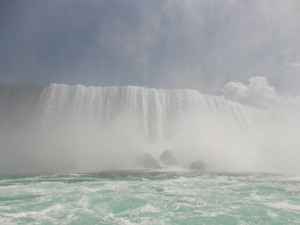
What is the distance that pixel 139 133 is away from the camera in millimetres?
31234

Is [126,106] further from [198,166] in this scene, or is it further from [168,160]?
[198,166]

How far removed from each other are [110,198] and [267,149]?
26.7 m

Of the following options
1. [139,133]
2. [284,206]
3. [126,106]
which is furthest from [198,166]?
[284,206]

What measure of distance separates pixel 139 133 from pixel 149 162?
7.10 m

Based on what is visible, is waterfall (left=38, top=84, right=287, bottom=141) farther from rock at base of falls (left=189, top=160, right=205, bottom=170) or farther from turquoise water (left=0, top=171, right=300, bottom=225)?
turquoise water (left=0, top=171, right=300, bottom=225)

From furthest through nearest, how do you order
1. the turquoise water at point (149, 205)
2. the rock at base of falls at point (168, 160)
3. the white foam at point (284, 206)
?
the rock at base of falls at point (168, 160), the white foam at point (284, 206), the turquoise water at point (149, 205)

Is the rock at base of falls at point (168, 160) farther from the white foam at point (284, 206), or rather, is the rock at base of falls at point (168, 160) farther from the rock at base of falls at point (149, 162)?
the white foam at point (284, 206)

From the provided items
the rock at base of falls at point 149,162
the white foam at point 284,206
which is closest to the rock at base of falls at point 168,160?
the rock at base of falls at point 149,162

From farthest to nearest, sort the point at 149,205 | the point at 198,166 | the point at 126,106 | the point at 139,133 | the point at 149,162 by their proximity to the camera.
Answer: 1. the point at 126,106
2. the point at 139,133
3. the point at 149,162
4. the point at 198,166
5. the point at 149,205

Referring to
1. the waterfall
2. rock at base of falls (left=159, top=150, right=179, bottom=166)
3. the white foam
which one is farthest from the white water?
the white foam

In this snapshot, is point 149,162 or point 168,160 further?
point 168,160

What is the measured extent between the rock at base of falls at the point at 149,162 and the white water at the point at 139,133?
1.74 metres

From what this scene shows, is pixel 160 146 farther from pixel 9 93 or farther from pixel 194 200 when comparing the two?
pixel 9 93

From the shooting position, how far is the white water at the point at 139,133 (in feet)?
90.4
